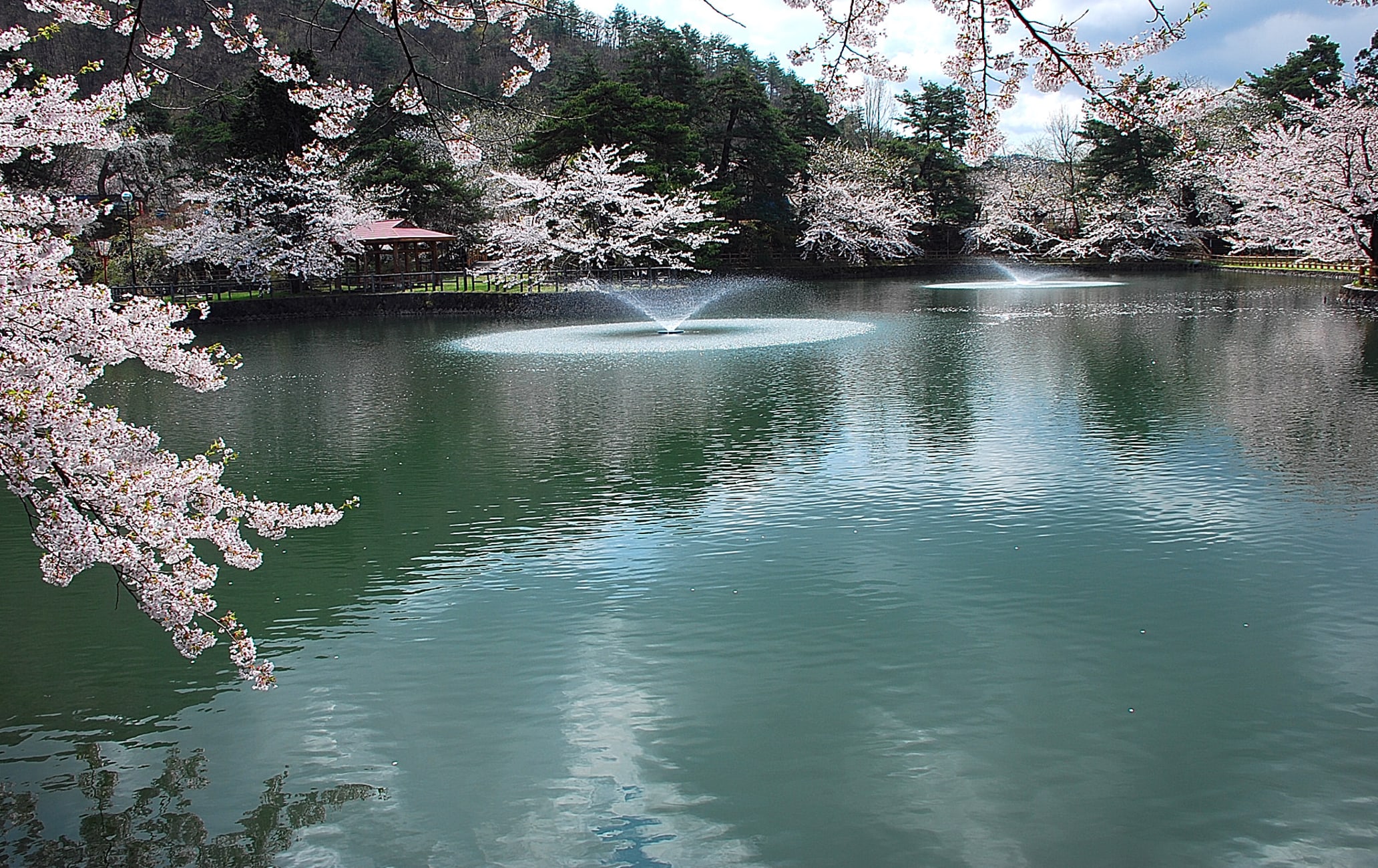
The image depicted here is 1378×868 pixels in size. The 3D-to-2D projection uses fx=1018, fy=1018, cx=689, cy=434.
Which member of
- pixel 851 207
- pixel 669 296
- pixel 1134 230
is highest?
pixel 851 207

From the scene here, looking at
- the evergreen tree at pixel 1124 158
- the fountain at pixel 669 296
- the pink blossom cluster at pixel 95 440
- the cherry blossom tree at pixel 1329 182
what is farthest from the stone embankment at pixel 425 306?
the evergreen tree at pixel 1124 158

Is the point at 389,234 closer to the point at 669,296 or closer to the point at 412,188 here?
the point at 412,188

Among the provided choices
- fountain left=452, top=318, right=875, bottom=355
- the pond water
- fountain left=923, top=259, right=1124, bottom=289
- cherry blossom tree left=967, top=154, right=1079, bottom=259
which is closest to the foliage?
fountain left=452, top=318, right=875, bottom=355

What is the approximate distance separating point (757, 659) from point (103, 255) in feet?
107

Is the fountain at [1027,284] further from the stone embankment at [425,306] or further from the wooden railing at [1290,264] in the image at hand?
the stone embankment at [425,306]

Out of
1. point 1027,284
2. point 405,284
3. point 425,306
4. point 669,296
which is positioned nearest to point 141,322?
point 425,306

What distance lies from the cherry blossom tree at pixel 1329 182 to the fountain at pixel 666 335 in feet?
45.2

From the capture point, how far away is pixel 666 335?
22.8 metres

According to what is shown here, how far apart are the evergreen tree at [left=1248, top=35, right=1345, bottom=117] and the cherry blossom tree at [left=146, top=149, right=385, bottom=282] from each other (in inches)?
1462

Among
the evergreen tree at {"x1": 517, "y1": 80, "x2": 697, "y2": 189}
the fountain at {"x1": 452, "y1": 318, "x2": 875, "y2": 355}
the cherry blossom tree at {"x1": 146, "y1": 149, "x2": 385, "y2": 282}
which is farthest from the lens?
the evergreen tree at {"x1": 517, "y1": 80, "x2": 697, "y2": 189}

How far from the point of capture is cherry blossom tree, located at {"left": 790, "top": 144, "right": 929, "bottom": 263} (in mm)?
44938

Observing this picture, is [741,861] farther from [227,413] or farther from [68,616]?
[227,413]

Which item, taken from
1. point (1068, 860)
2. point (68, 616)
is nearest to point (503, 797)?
point (1068, 860)

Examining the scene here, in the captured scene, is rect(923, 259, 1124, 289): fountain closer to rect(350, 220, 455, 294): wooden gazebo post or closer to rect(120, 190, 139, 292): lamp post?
rect(350, 220, 455, 294): wooden gazebo post
